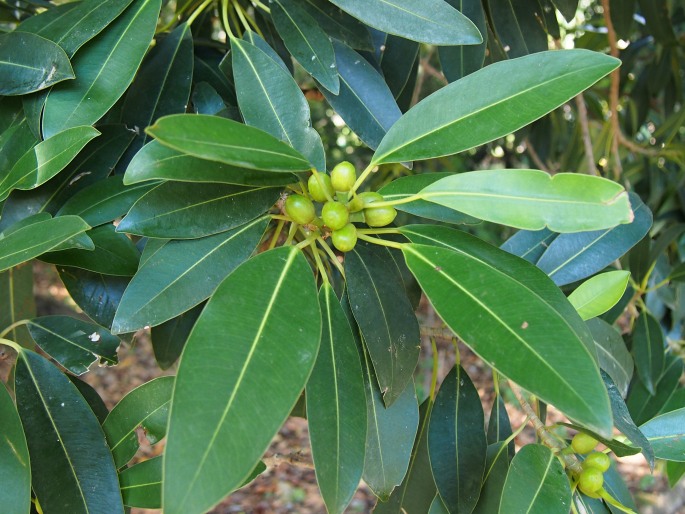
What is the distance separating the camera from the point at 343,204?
0.58m

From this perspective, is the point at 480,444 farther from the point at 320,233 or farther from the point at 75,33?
the point at 75,33

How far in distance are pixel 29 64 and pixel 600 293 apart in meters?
0.67

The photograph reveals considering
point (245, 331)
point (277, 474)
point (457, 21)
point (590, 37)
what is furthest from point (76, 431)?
point (277, 474)

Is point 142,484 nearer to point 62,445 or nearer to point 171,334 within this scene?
point 62,445

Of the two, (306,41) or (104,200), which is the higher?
(306,41)

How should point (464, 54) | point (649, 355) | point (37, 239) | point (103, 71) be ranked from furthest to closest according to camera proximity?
point (649, 355), point (464, 54), point (103, 71), point (37, 239)

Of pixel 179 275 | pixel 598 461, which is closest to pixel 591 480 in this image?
pixel 598 461

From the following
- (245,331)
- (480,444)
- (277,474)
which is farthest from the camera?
(277,474)

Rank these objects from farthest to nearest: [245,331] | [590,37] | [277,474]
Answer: [277,474] < [590,37] < [245,331]

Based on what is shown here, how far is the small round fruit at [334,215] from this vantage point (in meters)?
0.55

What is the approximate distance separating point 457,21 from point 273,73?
0.66 ft

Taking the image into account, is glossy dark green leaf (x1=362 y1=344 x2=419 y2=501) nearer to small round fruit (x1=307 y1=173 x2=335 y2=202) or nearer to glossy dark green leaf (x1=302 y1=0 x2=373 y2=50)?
small round fruit (x1=307 y1=173 x2=335 y2=202)

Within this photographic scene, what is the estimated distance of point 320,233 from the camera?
2.02 feet

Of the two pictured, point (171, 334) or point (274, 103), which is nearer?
point (274, 103)
